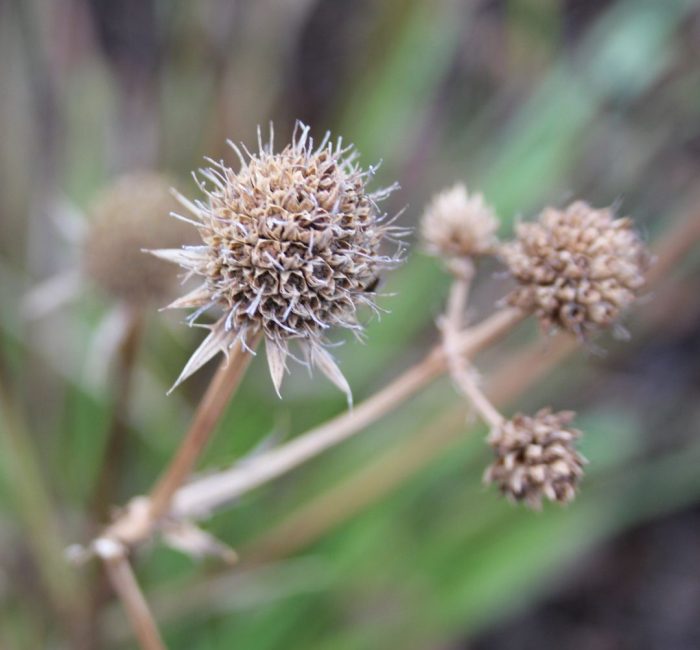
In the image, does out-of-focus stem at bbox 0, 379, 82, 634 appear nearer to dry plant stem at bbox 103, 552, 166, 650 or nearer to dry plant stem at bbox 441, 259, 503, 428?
dry plant stem at bbox 103, 552, 166, 650

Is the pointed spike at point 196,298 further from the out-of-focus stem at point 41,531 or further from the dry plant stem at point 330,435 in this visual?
the out-of-focus stem at point 41,531

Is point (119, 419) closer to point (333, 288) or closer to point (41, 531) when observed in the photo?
point (41, 531)

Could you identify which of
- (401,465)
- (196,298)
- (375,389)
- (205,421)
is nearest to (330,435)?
(205,421)

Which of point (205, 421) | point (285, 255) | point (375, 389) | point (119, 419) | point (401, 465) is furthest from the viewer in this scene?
point (375, 389)

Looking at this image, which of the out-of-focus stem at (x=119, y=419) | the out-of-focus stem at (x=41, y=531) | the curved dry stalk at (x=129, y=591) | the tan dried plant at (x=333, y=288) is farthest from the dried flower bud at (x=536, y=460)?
the out-of-focus stem at (x=41, y=531)

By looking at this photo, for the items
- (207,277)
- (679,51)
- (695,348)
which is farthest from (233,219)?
(695,348)

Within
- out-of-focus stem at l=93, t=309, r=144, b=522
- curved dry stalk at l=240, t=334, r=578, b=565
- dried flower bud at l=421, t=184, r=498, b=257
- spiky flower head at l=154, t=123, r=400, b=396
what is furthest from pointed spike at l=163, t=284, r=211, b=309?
curved dry stalk at l=240, t=334, r=578, b=565
